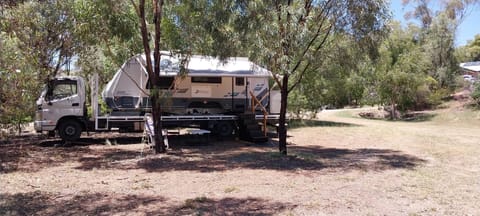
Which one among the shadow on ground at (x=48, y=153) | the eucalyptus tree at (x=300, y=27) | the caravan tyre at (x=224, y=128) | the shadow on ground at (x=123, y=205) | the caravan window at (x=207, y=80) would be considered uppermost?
the eucalyptus tree at (x=300, y=27)

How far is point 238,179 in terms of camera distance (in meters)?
8.75

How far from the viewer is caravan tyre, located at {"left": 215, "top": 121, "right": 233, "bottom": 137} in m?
16.8

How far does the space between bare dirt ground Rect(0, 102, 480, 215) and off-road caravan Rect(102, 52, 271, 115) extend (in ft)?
5.70

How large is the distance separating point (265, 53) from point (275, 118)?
7623mm

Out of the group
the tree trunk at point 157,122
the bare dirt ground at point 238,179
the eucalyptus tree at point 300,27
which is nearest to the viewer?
the bare dirt ground at point 238,179

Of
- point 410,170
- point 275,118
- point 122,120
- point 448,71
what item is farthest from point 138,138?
point 448,71

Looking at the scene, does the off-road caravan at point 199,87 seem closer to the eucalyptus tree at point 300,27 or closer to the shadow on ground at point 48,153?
the shadow on ground at point 48,153

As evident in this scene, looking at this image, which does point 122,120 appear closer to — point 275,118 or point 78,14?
point 78,14

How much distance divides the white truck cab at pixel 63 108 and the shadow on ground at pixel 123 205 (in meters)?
7.57

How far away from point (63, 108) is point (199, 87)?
206 inches

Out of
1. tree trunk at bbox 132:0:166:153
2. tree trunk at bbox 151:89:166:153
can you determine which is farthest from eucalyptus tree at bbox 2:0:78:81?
tree trunk at bbox 151:89:166:153

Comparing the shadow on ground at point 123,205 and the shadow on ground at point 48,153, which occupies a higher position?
the shadow on ground at point 48,153

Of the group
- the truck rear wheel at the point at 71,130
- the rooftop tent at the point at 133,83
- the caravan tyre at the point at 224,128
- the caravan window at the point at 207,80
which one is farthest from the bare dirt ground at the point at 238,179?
the caravan window at the point at 207,80

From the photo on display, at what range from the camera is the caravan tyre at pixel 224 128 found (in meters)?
16.8
